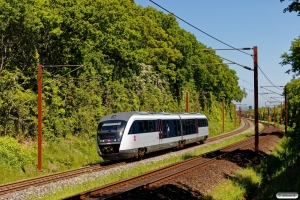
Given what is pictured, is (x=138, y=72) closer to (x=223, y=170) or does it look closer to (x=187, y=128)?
(x=187, y=128)

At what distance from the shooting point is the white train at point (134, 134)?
24039 mm

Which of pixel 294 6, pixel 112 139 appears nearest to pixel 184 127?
pixel 112 139

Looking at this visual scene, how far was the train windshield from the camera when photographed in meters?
24.1

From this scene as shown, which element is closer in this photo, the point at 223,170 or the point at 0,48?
the point at 223,170

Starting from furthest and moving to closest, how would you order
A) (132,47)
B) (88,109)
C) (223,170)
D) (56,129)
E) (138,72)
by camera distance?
(138,72)
(132,47)
(88,109)
(56,129)
(223,170)

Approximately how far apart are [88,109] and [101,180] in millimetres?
17383

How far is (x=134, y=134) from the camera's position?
24.9m

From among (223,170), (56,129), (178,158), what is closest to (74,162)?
(56,129)

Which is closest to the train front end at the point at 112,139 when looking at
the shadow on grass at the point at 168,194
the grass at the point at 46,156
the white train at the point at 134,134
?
the white train at the point at 134,134

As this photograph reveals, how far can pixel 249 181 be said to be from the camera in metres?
18.2

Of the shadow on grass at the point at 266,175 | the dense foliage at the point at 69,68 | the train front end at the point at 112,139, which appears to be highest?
the dense foliage at the point at 69,68

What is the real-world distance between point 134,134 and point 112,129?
4.78ft

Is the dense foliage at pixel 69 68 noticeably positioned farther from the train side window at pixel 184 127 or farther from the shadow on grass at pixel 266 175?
the shadow on grass at pixel 266 175

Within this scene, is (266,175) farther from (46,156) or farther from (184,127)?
(46,156)
